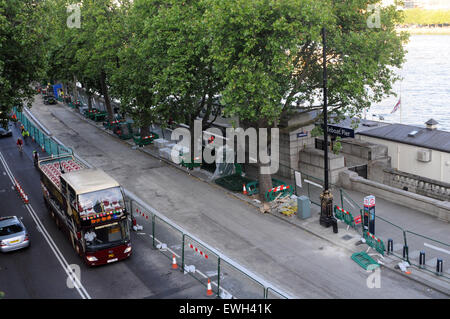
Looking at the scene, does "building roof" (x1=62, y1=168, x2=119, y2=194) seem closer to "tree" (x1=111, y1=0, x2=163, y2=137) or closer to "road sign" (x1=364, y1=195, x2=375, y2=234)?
"tree" (x1=111, y1=0, x2=163, y2=137)

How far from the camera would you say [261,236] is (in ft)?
75.5

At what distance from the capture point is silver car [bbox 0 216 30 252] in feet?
69.2

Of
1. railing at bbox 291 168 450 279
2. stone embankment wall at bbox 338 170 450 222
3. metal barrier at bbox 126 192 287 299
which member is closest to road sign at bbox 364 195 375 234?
railing at bbox 291 168 450 279

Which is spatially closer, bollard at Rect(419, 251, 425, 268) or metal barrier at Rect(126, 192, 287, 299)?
metal barrier at Rect(126, 192, 287, 299)

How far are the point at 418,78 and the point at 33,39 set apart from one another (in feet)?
306

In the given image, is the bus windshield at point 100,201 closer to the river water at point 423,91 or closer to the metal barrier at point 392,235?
the metal barrier at point 392,235

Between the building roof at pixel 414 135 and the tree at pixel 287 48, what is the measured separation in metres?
5.84

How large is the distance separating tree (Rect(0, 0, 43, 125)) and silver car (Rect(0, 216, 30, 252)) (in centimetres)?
705

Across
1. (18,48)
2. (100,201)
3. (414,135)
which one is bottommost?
(100,201)

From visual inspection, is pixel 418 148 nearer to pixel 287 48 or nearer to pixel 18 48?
pixel 287 48

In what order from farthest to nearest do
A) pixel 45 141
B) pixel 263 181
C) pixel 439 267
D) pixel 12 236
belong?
pixel 45 141 < pixel 263 181 < pixel 12 236 < pixel 439 267

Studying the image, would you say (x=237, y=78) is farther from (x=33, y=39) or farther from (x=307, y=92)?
(x=33, y=39)

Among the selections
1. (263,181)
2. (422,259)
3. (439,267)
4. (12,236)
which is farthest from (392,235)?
(12,236)

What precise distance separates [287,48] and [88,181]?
11.6 metres
